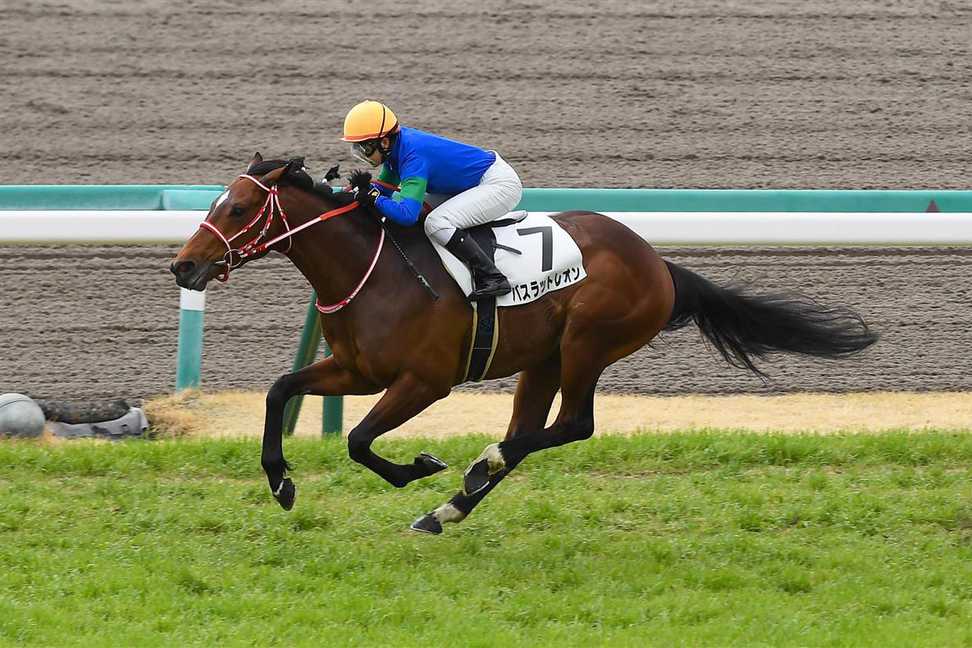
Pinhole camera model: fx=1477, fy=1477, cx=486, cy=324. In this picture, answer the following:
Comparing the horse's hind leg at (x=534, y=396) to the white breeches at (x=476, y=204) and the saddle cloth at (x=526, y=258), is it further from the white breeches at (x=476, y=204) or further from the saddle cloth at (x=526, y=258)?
the white breeches at (x=476, y=204)

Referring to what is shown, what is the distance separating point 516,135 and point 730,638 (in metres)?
6.14

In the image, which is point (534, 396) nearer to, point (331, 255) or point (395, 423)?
point (395, 423)

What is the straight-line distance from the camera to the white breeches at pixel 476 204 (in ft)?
18.8

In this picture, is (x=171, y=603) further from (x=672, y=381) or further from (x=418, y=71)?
(x=418, y=71)

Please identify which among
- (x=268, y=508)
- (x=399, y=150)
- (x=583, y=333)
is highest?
(x=399, y=150)

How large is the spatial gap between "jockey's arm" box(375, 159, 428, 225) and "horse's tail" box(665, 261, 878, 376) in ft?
4.14

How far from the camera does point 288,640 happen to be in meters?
4.66

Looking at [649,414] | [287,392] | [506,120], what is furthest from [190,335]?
[506,120]

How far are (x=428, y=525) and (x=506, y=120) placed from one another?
17.6 ft

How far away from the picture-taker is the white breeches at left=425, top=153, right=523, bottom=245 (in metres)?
5.72

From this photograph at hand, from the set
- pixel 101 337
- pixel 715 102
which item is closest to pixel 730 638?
pixel 101 337

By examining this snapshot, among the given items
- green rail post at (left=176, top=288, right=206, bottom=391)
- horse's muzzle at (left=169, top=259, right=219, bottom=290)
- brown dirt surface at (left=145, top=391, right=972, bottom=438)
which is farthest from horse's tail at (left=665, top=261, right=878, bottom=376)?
green rail post at (left=176, top=288, right=206, bottom=391)

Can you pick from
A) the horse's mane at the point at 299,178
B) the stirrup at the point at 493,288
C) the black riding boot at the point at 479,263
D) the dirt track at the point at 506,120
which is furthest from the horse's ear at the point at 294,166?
the dirt track at the point at 506,120

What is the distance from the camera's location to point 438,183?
19.1 ft
